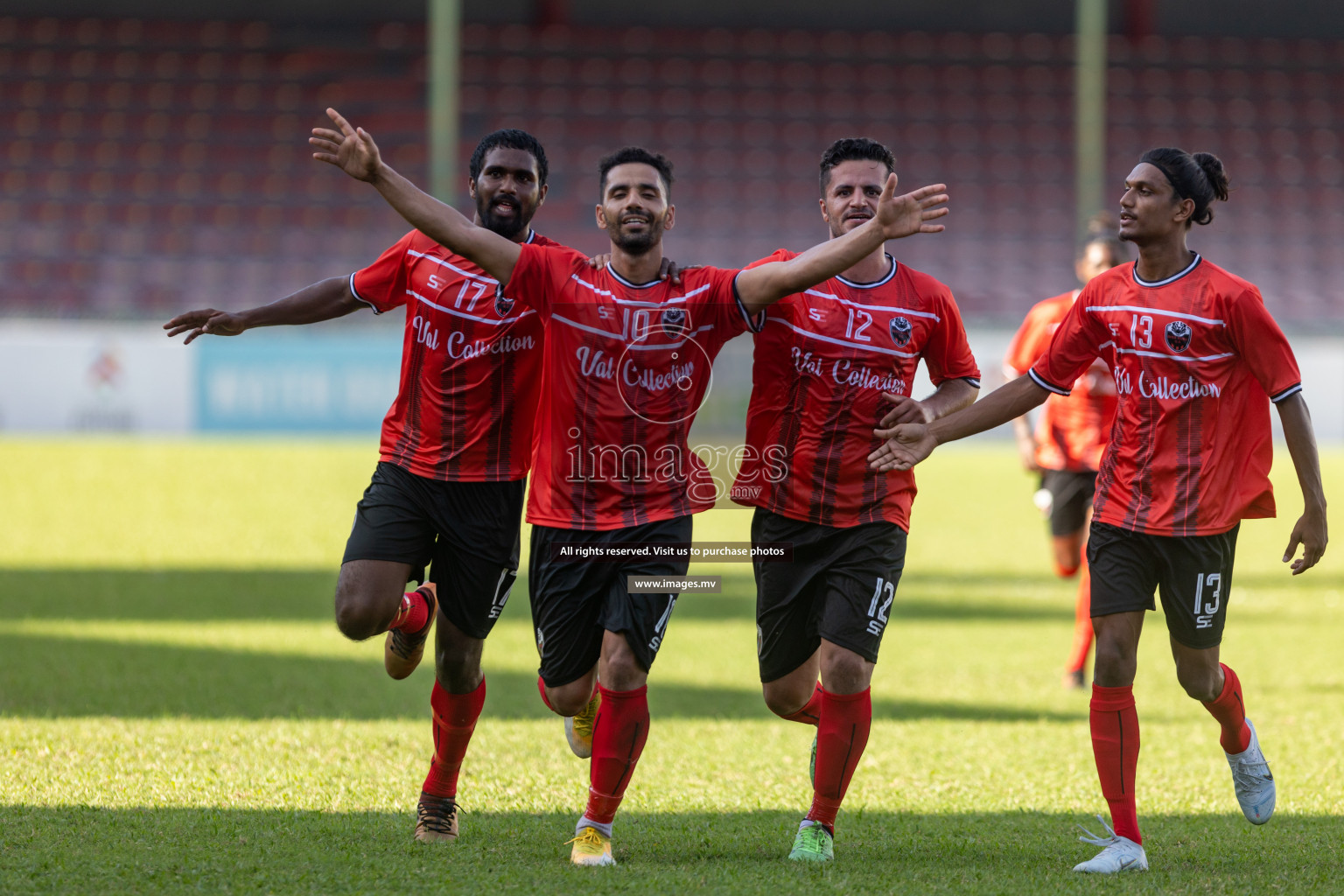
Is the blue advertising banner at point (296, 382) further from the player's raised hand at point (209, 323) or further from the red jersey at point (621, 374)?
the red jersey at point (621, 374)

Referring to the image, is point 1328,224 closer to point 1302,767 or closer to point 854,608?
point 1302,767

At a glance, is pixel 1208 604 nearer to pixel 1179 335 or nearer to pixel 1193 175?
pixel 1179 335

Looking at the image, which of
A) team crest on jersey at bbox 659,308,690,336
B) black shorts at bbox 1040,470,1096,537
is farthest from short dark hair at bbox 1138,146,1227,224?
black shorts at bbox 1040,470,1096,537

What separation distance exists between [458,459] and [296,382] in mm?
14601

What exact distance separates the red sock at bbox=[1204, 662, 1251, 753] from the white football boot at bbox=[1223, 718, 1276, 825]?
3cm

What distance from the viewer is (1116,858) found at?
14.0 feet

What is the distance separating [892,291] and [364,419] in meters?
15.1

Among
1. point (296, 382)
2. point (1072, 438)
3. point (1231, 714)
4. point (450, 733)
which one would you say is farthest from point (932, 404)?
point (296, 382)

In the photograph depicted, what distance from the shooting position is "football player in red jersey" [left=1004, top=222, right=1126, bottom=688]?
7637 mm

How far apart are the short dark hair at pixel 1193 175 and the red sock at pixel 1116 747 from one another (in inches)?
61.2

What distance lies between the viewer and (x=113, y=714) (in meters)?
6.28

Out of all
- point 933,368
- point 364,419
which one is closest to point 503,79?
point 364,419

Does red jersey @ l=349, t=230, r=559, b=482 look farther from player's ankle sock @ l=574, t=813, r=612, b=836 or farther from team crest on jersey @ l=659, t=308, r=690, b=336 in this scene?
player's ankle sock @ l=574, t=813, r=612, b=836

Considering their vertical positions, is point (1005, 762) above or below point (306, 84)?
below
